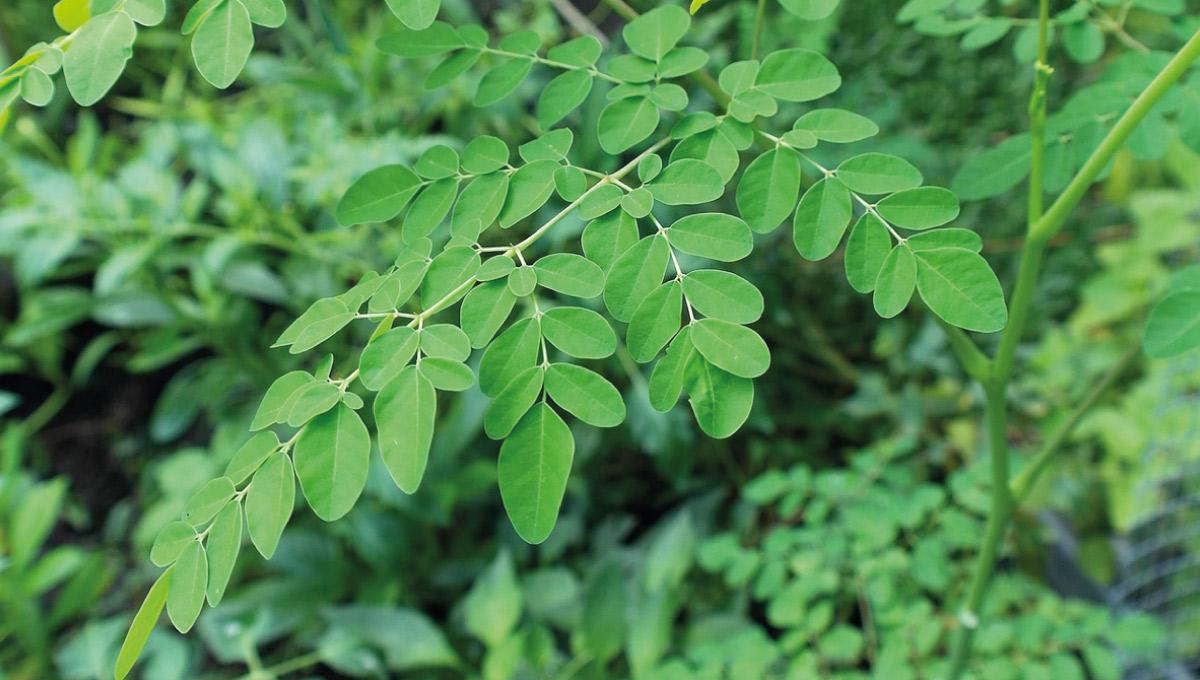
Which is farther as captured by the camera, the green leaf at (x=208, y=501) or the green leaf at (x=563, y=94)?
the green leaf at (x=563, y=94)

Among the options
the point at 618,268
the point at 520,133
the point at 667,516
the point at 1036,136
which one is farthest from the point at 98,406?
the point at 1036,136

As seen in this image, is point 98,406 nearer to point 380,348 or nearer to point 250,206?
point 250,206

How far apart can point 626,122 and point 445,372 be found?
253 mm

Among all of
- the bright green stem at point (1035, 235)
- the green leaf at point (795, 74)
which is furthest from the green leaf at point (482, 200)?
the bright green stem at point (1035, 235)

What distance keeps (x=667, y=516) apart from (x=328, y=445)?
1.24 m

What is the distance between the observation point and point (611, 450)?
1.78m

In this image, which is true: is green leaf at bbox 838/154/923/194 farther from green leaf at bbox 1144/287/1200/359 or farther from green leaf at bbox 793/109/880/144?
green leaf at bbox 1144/287/1200/359

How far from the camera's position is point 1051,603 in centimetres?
119

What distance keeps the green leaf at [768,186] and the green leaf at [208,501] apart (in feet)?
1.25

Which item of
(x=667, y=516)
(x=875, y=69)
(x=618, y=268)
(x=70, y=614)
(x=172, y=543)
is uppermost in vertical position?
(x=618, y=268)

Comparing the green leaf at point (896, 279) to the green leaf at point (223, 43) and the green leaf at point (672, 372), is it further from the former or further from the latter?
the green leaf at point (223, 43)

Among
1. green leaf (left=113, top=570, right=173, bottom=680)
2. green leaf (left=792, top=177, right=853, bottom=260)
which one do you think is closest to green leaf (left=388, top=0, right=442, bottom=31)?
green leaf (left=792, top=177, right=853, bottom=260)

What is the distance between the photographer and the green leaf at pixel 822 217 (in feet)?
2.01

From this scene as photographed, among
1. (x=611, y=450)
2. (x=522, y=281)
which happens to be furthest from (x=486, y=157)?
(x=611, y=450)
